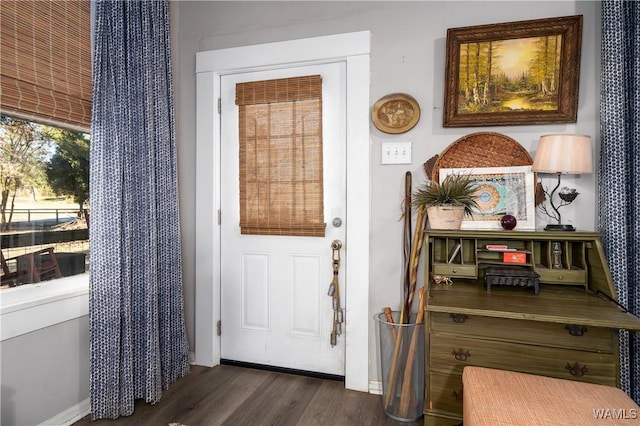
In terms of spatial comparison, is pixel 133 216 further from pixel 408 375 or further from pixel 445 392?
pixel 445 392

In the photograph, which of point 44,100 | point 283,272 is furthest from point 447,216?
point 44,100

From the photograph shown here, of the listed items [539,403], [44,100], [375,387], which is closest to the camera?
[539,403]

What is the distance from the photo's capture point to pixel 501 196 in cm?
191

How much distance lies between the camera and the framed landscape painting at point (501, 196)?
1876mm

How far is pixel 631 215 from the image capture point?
174 centimetres

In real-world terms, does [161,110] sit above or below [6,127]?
above

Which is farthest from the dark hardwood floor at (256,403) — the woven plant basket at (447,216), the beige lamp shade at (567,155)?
the beige lamp shade at (567,155)

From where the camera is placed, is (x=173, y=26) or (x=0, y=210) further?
(x=173, y=26)

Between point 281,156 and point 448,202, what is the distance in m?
1.05

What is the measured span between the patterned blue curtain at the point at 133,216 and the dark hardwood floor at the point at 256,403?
102mm

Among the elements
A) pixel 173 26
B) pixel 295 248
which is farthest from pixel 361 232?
pixel 173 26

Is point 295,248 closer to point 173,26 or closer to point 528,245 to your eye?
point 528,245

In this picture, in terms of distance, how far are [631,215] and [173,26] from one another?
287 cm

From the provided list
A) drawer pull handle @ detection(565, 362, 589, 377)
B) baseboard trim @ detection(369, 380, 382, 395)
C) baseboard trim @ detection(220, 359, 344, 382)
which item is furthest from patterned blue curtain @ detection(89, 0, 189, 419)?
drawer pull handle @ detection(565, 362, 589, 377)
